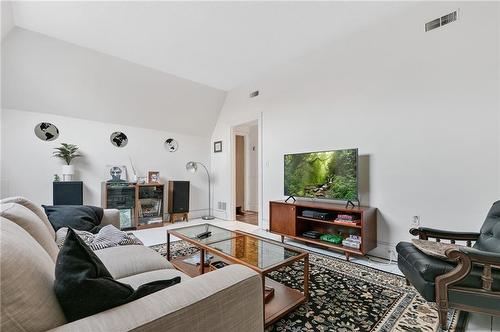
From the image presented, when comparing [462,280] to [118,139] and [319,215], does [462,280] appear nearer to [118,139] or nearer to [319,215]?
[319,215]

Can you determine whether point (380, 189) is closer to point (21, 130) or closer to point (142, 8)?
point (142, 8)

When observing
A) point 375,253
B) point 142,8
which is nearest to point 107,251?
point 142,8

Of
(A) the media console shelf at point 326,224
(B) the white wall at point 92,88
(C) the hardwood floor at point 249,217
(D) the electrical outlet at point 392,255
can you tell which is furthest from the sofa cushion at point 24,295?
(C) the hardwood floor at point 249,217

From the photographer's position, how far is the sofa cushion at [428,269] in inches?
58.1

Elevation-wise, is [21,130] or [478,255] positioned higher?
[21,130]

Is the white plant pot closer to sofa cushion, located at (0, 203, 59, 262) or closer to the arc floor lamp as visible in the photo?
the arc floor lamp

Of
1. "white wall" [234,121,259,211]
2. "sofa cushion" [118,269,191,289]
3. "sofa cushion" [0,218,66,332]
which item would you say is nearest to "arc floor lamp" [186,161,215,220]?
"white wall" [234,121,259,211]

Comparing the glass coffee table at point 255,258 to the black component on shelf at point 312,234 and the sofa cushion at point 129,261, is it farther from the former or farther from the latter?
the black component on shelf at point 312,234

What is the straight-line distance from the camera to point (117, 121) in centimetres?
438

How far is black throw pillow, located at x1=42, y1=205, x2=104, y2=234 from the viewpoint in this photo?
231 centimetres

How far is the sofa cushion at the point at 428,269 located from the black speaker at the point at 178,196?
13.2 ft

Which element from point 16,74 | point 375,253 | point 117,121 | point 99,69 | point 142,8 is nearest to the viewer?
point 142,8

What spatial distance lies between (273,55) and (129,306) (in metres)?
3.67

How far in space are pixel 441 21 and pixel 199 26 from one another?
267 centimetres
